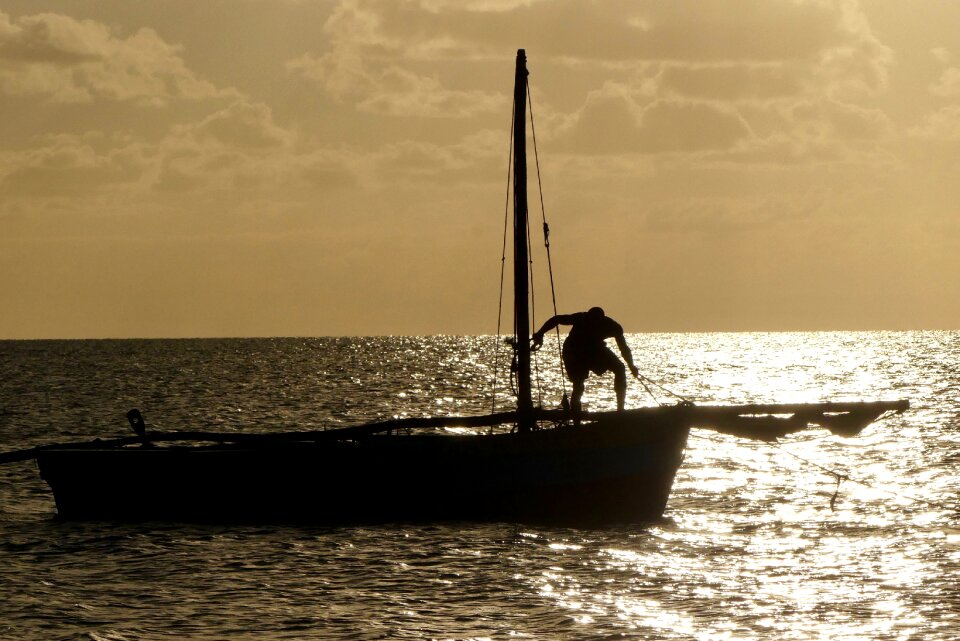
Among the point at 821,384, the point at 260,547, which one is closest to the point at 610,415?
the point at 260,547

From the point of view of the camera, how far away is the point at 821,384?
97625 millimetres

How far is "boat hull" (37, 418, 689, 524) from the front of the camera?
22.4m

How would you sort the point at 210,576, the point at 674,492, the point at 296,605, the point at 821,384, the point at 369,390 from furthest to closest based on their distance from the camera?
the point at 821,384 → the point at 369,390 → the point at 674,492 → the point at 210,576 → the point at 296,605

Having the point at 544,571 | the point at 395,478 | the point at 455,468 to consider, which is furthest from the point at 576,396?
the point at 544,571

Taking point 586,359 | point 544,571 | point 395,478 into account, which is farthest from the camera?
point 586,359

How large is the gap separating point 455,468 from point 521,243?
4.12m

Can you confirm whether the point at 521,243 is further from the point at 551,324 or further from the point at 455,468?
the point at 455,468

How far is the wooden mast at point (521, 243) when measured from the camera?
75.9 feet

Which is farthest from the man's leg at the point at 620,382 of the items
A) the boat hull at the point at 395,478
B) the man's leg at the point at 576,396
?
the boat hull at the point at 395,478

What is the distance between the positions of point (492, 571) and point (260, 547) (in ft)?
14.4

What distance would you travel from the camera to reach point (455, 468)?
2289cm

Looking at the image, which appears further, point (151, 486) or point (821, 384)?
point (821, 384)

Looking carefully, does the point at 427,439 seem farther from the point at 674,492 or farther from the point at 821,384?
the point at 821,384

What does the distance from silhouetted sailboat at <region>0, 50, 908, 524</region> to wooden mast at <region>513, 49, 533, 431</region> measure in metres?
0.02
